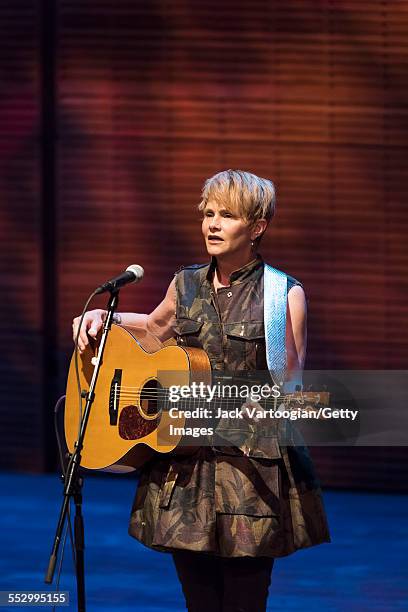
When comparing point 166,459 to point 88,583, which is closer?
point 166,459

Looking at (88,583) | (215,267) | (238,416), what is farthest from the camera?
(88,583)

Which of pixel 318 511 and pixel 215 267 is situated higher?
pixel 215 267

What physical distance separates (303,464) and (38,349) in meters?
4.24

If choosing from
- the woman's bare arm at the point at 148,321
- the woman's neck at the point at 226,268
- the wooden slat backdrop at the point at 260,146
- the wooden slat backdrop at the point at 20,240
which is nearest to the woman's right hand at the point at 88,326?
the woman's bare arm at the point at 148,321

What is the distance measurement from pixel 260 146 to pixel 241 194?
149 inches

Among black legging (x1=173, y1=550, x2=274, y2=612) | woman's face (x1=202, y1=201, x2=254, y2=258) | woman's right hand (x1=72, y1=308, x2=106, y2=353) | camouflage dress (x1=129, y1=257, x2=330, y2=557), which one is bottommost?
black legging (x1=173, y1=550, x2=274, y2=612)

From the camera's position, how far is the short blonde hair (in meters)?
3.84

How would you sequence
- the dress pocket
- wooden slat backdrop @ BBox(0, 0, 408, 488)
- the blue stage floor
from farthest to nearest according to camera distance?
wooden slat backdrop @ BBox(0, 0, 408, 488), the blue stage floor, the dress pocket

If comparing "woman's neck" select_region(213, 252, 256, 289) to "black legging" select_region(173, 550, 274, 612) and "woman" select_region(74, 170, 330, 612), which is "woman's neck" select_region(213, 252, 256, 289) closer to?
"woman" select_region(74, 170, 330, 612)

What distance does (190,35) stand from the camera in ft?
24.9

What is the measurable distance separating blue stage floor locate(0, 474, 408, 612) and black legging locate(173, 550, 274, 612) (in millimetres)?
1489

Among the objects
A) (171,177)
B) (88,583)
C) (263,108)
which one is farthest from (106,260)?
(88,583)

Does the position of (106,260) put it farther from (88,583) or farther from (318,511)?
(318,511)

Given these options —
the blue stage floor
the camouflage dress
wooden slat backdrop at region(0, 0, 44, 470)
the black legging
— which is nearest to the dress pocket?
the camouflage dress
